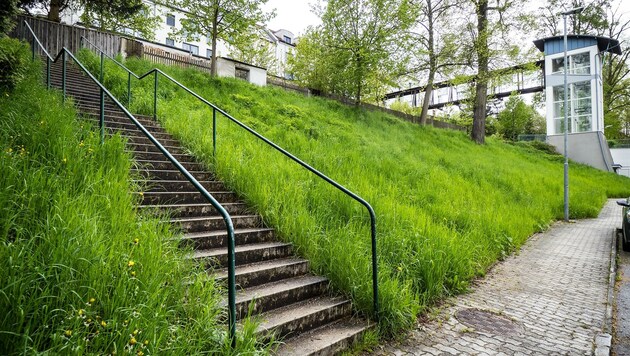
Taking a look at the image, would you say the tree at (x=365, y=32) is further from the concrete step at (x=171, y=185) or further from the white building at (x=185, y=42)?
the concrete step at (x=171, y=185)

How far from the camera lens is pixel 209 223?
183 inches

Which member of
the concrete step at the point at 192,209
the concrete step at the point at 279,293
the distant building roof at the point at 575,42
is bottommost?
the concrete step at the point at 279,293

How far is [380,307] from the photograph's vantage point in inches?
156

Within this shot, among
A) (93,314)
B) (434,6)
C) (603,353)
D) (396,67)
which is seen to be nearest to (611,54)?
(434,6)

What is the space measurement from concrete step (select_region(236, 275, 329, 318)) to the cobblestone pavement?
0.96 m

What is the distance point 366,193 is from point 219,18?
1414 cm

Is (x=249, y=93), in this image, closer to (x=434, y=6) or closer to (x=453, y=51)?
(x=453, y=51)

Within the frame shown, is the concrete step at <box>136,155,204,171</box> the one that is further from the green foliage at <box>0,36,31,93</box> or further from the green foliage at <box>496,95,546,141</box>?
the green foliage at <box>496,95,546,141</box>

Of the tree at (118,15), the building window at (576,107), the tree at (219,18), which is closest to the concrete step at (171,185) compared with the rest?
the tree at (219,18)

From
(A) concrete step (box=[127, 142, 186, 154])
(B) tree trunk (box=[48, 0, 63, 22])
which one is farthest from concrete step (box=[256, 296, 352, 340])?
(B) tree trunk (box=[48, 0, 63, 22])

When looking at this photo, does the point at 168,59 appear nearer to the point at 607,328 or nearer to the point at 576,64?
the point at 607,328

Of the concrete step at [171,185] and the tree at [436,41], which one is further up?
the tree at [436,41]

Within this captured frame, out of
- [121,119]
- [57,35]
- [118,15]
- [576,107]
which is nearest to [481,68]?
[576,107]

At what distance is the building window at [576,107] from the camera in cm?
2728
